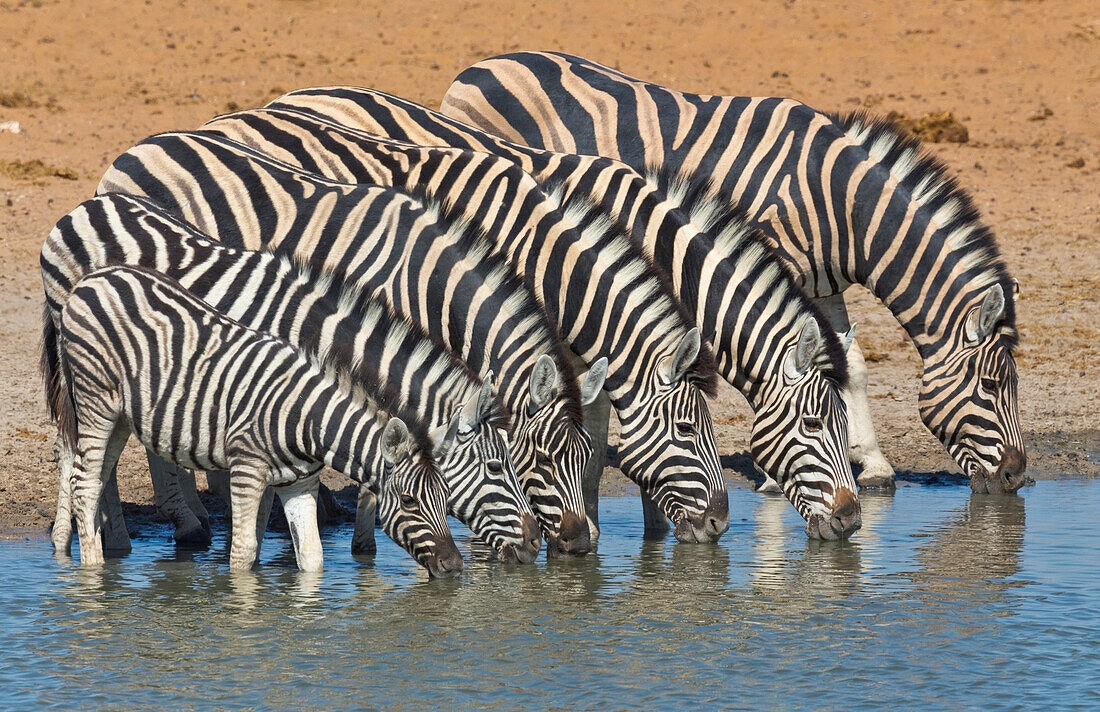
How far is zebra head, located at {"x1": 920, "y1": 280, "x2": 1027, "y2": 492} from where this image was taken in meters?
10.4

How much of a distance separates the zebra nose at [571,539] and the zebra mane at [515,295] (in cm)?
56

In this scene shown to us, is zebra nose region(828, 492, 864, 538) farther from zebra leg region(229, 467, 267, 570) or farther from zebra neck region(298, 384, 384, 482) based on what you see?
zebra leg region(229, 467, 267, 570)

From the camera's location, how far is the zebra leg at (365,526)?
8.81m

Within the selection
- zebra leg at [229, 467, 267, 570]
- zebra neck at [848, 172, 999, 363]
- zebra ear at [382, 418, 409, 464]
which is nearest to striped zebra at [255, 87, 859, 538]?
zebra neck at [848, 172, 999, 363]

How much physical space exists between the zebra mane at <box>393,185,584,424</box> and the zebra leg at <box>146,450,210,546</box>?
2.27 metres

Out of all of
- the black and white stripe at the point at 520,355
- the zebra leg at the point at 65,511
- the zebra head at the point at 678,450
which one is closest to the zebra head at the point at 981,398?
the zebra head at the point at 678,450

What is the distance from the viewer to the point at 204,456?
26.3 ft

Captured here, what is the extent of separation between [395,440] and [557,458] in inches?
47.4

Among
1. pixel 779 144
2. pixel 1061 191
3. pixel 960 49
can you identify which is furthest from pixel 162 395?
pixel 960 49

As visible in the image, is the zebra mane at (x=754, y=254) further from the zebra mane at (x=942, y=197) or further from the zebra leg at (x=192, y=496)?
the zebra leg at (x=192, y=496)

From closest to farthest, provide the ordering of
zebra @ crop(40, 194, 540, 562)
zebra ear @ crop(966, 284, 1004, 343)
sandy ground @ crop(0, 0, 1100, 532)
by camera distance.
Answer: zebra @ crop(40, 194, 540, 562)
zebra ear @ crop(966, 284, 1004, 343)
sandy ground @ crop(0, 0, 1100, 532)

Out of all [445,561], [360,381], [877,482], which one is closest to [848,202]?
[877,482]

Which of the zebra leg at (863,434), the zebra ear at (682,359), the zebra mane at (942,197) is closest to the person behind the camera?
the zebra ear at (682,359)

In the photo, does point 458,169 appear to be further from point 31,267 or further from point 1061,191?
point 1061,191
